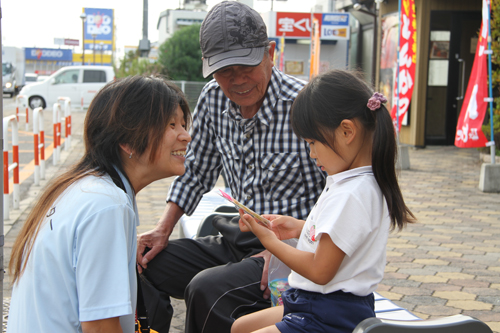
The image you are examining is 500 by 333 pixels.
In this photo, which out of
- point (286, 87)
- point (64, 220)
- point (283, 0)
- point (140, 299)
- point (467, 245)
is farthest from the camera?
point (283, 0)

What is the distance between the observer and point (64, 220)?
1476 millimetres

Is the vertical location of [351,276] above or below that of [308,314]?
above

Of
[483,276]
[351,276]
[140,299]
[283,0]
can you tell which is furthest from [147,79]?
[283,0]

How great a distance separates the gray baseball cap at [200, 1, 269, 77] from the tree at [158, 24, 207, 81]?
20.1m

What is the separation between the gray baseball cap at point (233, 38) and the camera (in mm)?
2471

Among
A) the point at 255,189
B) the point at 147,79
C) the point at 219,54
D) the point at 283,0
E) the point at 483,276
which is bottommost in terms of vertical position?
the point at 483,276

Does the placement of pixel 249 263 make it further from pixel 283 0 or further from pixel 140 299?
pixel 283 0

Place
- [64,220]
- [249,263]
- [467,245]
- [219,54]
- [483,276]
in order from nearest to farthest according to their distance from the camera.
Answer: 1. [64,220]
2. [249,263]
3. [219,54]
4. [483,276]
5. [467,245]

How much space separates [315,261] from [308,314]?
20cm

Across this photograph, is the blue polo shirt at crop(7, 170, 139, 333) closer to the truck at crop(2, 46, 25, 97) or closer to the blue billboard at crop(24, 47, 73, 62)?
the truck at crop(2, 46, 25, 97)

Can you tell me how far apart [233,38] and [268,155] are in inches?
22.6

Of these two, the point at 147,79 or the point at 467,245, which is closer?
the point at 147,79

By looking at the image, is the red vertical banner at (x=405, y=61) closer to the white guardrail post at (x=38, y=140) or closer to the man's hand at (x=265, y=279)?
the white guardrail post at (x=38, y=140)

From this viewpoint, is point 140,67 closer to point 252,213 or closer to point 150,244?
point 150,244
